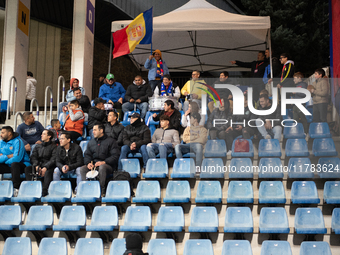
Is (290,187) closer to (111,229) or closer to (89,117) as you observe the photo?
(111,229)

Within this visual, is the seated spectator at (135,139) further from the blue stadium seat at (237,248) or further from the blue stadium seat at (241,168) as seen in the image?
the blue stadium seat at (237,248)

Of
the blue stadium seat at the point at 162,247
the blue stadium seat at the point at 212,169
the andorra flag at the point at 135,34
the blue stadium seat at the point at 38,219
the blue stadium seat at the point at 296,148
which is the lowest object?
the blue stadium seat at the point at 162,247

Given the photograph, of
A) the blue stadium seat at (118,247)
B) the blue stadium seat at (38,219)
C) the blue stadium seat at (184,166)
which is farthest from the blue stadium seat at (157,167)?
the blue stadium seat at (38,219)

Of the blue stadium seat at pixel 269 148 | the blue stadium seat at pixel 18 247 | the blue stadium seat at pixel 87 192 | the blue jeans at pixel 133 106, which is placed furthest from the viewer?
the blue jeans at pixel 133 106

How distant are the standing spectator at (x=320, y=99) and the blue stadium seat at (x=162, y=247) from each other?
347 cm

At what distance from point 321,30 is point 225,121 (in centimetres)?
1000

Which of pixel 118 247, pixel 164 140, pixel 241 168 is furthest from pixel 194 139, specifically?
pixel 118 247

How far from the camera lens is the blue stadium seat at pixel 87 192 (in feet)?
19.8

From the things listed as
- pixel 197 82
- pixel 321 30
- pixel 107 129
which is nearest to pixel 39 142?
pixel 107 129

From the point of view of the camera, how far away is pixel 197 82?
8305mm

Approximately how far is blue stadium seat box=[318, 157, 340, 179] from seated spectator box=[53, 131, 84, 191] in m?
3.58

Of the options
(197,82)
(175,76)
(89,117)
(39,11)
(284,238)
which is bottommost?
(284,238)

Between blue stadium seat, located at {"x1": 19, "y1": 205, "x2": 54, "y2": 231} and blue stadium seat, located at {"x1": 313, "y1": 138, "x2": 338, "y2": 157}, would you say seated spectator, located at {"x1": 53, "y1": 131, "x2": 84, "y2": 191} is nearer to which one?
blue stadium seat, located at {"x1": 19, "y1": 205, "x2": 54, "y2": 231}

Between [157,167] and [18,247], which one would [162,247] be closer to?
[157,167]
